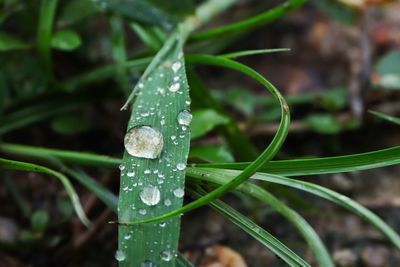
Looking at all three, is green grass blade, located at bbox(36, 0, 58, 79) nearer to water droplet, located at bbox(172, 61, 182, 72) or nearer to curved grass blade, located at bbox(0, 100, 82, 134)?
curved grass blade, located at bbox(0, 100, 82, 134)

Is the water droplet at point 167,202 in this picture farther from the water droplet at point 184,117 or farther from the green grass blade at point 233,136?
the green grass blade at point 233,136

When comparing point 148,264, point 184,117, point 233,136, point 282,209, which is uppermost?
point 233,136

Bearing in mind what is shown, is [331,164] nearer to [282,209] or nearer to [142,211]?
[282,209]

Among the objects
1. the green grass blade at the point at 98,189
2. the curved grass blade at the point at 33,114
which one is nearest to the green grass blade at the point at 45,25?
the curved grass blade at the point at 33,114

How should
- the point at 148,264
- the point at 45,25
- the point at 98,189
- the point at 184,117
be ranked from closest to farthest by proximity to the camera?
the point at 148,264 < the point at 184,117 < the point at 98,189 < the point at 45,25

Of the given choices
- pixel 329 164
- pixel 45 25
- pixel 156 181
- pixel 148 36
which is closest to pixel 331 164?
pixel 329 164

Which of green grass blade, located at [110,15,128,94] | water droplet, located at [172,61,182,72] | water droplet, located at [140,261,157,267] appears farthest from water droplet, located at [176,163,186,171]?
green grass blade, located at [110,15,128,94]
